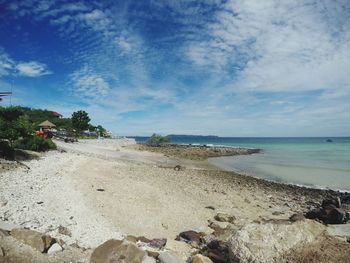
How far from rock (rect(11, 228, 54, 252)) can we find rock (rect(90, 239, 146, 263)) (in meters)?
1.26

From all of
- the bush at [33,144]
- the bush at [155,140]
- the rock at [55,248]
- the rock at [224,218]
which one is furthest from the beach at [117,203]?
the bush at [155,140]

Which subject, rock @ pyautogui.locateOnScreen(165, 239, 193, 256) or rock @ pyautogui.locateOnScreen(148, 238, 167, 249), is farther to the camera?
rock @ pyautogui.locateOnScreen(165, 239, 193, 256)

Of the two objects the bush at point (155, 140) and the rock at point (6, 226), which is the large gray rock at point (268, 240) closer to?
the rock at point (6, 226)

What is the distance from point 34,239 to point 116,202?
18.0 feet

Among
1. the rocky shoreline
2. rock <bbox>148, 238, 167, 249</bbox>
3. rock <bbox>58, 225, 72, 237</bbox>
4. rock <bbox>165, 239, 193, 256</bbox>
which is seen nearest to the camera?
rock <bbox>58, 225, 72, 237</bbox>

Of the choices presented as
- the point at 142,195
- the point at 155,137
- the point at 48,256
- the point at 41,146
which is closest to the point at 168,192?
the point at 142,195

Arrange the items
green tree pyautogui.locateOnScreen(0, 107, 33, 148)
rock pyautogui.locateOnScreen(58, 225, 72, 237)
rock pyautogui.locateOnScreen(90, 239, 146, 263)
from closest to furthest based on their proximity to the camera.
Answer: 1. rock pyautogui.locateOnScreen(90, 239, 146, 263)
2. rock pyautogui.locateOnScreen(58, 225, 72, 237)
3. green tree pyautogui.locateOnScreen(0, 107, 33, 148)

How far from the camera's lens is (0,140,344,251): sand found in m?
9.62

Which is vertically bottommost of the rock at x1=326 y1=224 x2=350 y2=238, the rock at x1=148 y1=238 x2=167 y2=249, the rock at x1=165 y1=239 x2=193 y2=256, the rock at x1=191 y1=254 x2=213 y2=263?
the rock at x1=165 y1=239 x2=193 y2=256

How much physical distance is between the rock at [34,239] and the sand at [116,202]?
0.84m

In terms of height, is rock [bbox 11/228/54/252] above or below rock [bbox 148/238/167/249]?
above

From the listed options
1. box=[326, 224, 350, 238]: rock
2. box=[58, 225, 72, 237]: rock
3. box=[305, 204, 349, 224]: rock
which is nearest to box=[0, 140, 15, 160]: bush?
box=[58, 225, 72, 237]: rock

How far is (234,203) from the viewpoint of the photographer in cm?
1596

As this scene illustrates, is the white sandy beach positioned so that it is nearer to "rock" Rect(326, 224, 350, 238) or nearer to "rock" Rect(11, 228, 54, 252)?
"rock" Rect(11, 228, 54, 252)
